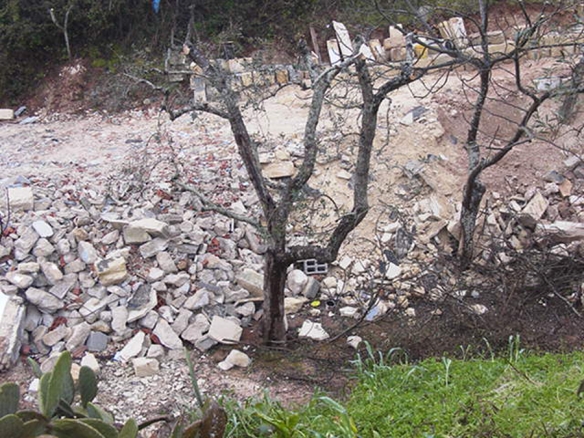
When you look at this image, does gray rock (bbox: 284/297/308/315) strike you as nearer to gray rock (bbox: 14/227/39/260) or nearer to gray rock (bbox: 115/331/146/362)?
gray rock (bbox: 115/331/146/362)

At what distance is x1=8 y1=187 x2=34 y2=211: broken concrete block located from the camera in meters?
6.64

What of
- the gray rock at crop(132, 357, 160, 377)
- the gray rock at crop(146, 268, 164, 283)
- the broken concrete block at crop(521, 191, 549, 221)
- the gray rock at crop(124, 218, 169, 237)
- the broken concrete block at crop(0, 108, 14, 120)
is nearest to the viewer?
the gray rock at crop(132, 357, 160, 377)

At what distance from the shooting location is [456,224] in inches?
288

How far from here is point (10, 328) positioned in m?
5.52

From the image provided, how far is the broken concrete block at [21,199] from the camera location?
6637 mm

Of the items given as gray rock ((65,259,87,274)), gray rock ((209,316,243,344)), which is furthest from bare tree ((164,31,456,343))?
gray rock ((65,259,87,274))

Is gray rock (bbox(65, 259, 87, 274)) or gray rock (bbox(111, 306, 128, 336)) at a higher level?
gray rock (bbox(65, 259, 87, 274))

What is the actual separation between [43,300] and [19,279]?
0.88 ft

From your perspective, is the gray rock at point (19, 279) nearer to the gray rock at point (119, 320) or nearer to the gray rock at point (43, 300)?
the gray rock at point (43, 300)

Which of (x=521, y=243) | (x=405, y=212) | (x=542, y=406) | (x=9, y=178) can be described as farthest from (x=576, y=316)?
(x=9, y=178)

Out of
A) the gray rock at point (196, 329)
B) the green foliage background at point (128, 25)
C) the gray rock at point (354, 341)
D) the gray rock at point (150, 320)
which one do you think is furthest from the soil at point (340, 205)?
the green foliage background at point (128, 25)

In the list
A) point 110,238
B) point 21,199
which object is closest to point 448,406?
point 110,238

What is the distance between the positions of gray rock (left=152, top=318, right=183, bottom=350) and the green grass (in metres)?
1.53

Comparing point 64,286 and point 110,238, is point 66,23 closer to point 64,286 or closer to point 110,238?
point 110,238
